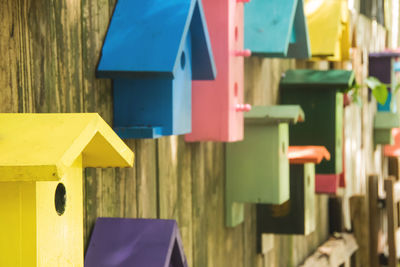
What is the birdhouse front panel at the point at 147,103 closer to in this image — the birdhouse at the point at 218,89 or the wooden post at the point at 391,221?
the birdhouse at the point at 218,89

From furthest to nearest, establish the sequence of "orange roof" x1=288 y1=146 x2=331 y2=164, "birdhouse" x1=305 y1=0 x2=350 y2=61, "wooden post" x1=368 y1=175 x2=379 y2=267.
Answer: "wooden post" x1=368 y1=175 x2=379 y2=267, "birdhouse" x1=305 y1=0 x2=350 y2=61, "orange roof" x1=288 y1=146 x2=331 y2=164

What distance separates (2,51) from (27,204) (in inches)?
17.7

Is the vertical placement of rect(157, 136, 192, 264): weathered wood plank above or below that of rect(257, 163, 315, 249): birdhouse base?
above

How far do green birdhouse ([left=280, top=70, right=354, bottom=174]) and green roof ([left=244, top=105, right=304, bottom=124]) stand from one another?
35.0 inches

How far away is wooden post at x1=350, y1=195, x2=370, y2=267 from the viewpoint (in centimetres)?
611

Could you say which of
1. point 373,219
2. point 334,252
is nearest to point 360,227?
point 373,219

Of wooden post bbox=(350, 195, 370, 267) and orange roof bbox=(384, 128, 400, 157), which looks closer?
wooden post bbox=(350, 195, 370, 267)

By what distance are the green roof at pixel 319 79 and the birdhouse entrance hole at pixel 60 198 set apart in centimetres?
288

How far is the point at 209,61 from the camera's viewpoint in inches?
91.9

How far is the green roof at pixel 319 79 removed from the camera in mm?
4195

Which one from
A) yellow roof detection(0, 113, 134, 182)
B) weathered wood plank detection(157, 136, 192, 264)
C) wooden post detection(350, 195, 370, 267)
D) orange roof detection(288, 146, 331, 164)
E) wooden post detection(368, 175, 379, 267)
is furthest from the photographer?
wooden post detection(368, 175, 379, 267)

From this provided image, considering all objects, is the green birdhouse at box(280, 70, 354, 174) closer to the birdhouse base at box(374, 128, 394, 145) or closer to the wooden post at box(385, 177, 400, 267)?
the wooden post at box(385, 177, 400, 267)

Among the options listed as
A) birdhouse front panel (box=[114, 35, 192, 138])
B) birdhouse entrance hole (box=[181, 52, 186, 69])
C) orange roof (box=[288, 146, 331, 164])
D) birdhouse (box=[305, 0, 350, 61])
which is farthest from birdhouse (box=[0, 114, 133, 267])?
birdhouse (box=[305, 0, 350, 61])

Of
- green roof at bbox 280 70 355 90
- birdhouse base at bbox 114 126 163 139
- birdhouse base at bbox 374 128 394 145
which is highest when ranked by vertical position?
green roof at bbox 280 70 355 90
